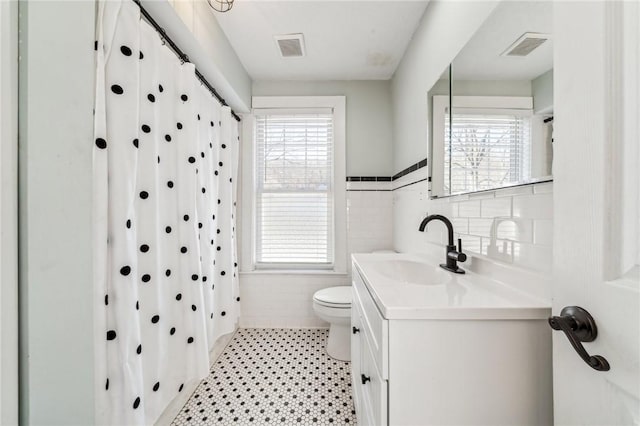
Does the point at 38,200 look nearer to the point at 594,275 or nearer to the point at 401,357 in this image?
the point at 401,357

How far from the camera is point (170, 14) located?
46.1 inches

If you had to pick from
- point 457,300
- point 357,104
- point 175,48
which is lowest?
point 457,300

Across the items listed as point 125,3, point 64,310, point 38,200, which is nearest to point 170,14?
point 125,3

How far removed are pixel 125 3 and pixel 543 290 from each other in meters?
1.68

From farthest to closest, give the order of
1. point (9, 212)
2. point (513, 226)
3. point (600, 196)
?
point (513, 226)
point (9, 212)
point (600, 196)

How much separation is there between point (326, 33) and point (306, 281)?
195cm

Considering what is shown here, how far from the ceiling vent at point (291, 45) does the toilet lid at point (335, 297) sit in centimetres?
185

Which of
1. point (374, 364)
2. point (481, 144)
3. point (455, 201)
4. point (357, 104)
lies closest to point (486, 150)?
point (481, 144)

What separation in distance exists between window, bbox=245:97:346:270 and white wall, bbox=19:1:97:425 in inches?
64.7

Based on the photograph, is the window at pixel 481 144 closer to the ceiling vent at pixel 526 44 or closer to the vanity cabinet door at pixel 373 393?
the ceiling vent at pixel 526 44

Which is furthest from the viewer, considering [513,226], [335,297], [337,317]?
[335,297]

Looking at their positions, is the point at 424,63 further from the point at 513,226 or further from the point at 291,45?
the point at 513,226

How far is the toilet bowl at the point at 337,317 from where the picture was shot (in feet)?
5.81

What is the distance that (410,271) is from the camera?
1307mm
